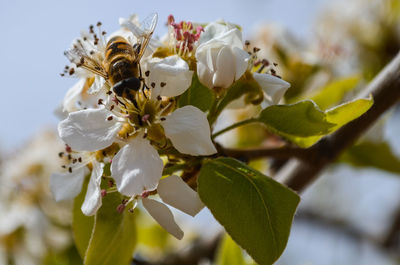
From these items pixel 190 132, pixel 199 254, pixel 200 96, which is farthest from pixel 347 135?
pixel 199 254

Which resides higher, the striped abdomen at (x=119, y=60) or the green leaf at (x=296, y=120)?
the striped abdomen at (x=119, y=60)

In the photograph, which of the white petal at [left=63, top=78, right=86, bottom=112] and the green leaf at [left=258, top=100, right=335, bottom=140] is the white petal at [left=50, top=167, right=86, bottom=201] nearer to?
the white petal at [left=63, top=78, right=86, bottom=112]

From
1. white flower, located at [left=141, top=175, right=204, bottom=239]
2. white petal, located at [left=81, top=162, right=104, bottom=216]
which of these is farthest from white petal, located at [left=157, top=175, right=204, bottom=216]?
white petal, located at [left=81, top=162, right=104, bottom=216]

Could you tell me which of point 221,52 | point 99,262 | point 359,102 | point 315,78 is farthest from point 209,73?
point 315,78

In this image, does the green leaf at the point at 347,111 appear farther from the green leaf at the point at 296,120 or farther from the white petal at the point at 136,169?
the white petal at the point at 136,169

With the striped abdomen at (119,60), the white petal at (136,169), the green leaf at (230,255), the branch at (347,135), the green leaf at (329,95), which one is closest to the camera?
the white petal at (136,169)

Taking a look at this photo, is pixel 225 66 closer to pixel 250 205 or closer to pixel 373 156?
pixel 250 205

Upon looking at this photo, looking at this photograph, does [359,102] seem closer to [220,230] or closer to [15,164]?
[220,230]

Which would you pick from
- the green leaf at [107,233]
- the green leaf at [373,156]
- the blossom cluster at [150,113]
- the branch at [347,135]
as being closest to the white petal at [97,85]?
the blossom cluster at [150,113]
